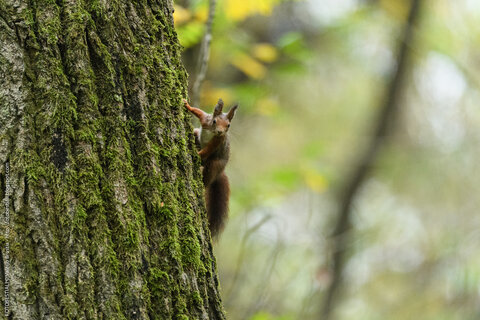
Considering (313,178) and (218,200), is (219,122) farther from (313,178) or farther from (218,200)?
(313,178)

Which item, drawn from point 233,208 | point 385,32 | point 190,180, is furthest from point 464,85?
point 190,180

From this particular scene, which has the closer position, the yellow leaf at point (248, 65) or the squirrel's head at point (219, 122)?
the squirrel's head at point (219, 122)

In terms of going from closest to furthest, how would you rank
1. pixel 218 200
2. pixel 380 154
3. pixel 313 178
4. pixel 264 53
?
pixel 218 200, pixel 264 53, pixel 313 178, pixel 380 154

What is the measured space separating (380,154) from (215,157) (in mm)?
5767

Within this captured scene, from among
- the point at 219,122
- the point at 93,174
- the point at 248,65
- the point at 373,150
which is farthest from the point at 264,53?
the point at 373,150

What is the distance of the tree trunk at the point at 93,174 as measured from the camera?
1556 millimetres

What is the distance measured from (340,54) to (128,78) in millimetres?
6653

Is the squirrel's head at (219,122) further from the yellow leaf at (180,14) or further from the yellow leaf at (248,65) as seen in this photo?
the yellow leaf at (248,65)

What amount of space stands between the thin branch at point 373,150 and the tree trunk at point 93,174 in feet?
18.8

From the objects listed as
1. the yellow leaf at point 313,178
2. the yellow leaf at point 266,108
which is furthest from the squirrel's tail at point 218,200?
the yellow leaf at point 313,178

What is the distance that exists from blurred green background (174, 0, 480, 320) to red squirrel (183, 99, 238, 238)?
272cm

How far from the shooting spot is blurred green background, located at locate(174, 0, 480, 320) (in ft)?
22.0

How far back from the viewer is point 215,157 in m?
2.72

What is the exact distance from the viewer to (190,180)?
1.88 metres
